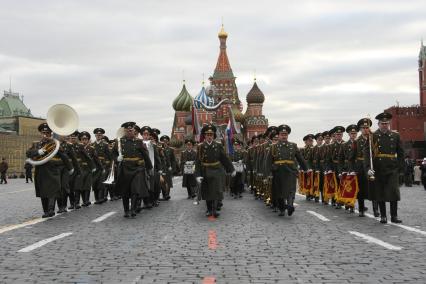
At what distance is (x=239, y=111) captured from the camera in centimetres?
9481

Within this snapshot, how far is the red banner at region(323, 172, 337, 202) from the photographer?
16562 millimetres

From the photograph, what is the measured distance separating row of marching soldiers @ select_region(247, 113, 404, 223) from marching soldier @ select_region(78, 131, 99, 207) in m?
5.11

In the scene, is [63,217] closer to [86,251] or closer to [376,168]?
[86,251]

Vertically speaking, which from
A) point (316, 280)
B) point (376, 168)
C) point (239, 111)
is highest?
point (239, 111)

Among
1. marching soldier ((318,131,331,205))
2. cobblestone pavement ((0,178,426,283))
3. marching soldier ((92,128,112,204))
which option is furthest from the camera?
marching soldier ((92,128,112,204))

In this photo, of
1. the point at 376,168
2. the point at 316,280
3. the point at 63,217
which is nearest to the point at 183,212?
the point at 63,217

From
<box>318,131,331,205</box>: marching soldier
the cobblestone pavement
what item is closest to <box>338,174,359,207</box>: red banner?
the cobblestone pavement

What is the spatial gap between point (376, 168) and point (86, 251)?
21.7 ft

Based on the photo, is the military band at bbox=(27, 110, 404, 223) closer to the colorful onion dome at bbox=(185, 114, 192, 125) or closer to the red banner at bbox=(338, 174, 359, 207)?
the red banner at bbox=(338, 174, 359, 207)

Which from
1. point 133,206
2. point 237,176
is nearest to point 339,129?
point 133,206

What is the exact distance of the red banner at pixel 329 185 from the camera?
16562mm

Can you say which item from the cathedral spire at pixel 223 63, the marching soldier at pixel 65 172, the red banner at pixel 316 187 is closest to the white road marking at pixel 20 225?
the marching soldier at pixel 65 172

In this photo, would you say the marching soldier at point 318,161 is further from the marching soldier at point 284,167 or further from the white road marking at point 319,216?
the marching soldier at point 284,167

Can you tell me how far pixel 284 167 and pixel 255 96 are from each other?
84521 millimetres
